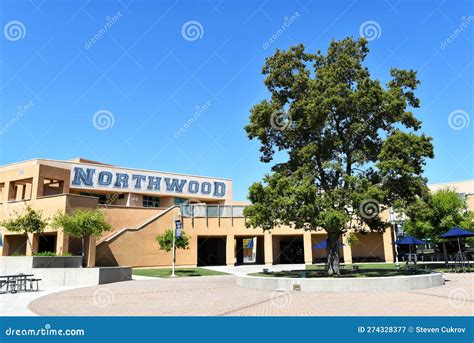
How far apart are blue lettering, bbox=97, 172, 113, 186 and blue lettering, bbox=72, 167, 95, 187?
105 centimetres

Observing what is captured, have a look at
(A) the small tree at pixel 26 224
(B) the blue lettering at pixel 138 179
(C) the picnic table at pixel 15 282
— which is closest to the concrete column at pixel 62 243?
(A) the small tree at pixel 26 224

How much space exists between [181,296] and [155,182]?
118 ft

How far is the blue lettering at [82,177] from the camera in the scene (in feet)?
146

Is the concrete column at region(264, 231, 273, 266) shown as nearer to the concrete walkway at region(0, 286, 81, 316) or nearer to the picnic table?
the picnic table

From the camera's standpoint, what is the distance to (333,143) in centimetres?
2034

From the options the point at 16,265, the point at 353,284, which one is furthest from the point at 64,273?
the point at 353,284

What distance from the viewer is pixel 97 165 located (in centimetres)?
4616

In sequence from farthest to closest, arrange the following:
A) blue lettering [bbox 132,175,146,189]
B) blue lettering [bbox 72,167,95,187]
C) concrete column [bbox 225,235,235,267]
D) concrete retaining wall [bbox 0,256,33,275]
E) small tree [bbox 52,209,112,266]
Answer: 1. blue lettering [bbox 132,175,146,189]
2. blue lettering [bbox 72,167,95,187]
3. concrete column [bbox 225,235,235,267]
4. small tree [bbox 52,209,112,266]
5. concrete retaining wall [bbox 0,256,33,275]

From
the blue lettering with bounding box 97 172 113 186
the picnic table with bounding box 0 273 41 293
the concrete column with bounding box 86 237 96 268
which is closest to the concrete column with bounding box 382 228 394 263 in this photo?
the concrete column with bounding box 86 237 96 268

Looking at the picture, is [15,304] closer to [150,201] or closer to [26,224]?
[26,224]

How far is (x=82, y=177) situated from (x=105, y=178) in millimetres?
2799

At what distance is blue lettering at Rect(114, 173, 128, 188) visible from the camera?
4769 centimetres

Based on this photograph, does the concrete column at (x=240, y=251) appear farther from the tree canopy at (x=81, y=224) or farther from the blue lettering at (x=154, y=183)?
the tree canopy at (x=81, y=224)

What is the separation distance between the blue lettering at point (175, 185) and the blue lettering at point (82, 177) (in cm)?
988
